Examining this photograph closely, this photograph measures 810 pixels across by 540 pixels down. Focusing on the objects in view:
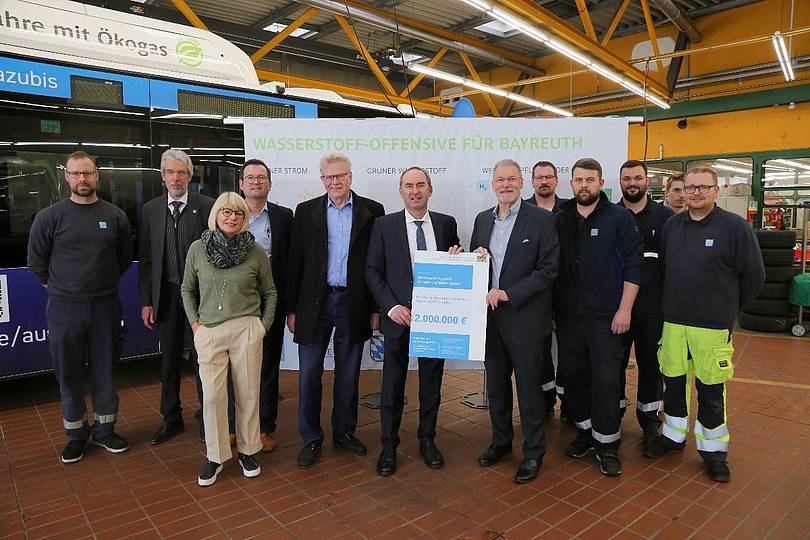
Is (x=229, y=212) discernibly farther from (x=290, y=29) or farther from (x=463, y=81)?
(x=463, y=81)

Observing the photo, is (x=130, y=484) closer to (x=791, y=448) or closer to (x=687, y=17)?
(x=791, y=448)

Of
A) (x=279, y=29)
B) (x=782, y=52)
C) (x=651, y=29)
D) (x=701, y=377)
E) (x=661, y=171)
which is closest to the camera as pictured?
(x=701, y=377)

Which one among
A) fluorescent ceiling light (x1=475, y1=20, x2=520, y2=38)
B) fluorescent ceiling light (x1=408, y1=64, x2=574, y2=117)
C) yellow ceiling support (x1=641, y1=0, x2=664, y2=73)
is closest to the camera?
yellow ceiling support (x1=641, y1=0, x2=664, y2=73)

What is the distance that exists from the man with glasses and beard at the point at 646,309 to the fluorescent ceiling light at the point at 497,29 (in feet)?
36.4

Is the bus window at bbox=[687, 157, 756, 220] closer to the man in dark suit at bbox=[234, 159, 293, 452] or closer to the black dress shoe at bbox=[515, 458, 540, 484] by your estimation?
the black dress shoe at bbox=[515, 458, 540, 484]

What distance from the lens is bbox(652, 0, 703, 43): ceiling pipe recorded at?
11500 millimetres

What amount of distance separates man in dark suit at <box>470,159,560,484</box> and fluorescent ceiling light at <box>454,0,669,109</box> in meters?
3.90

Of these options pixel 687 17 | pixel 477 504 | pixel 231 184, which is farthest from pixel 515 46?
pixel 477 504

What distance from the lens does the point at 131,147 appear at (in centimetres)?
516

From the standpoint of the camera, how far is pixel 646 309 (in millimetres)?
3918

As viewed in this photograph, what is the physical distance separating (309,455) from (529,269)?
1901mm

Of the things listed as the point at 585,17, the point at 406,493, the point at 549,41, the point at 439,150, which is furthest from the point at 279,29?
the point at 406,493

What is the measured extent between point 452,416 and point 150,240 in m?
2.73

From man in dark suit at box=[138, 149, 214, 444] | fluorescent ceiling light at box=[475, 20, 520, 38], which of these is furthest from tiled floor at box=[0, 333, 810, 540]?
fluorescent ceiling light at box=[475, 20, 520, 38]
